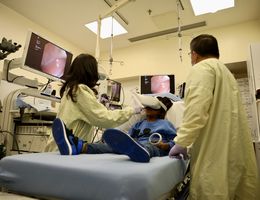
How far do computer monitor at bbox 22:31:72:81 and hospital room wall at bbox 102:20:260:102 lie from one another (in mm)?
1809

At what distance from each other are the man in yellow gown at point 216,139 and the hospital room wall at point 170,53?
2.49m

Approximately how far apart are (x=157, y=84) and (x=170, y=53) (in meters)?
0.83

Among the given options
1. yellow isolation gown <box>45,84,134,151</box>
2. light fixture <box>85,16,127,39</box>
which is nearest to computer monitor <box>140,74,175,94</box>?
light fixture <box>85,16,127,39</box>

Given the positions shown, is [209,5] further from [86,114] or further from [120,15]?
[86,114]

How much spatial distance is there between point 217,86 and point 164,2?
7.74ft

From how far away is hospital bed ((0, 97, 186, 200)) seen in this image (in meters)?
0.72

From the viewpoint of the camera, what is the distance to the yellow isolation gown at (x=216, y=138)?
1.11m

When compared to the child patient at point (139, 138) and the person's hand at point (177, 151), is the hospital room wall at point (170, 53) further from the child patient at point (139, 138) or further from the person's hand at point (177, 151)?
the person's hand at point (177, 151)

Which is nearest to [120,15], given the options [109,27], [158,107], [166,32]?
[109,27]

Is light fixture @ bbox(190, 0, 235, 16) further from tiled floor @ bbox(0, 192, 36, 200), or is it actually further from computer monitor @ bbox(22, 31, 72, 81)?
tiled floor @ bbox(0, 192, 36, 200)

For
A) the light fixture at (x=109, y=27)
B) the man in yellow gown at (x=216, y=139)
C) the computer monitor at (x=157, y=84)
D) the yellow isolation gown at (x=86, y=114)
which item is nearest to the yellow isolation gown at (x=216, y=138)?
the man in yellow gown at (x=216, y=139)

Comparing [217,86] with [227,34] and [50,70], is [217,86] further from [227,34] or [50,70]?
[227,34]

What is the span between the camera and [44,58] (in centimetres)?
253

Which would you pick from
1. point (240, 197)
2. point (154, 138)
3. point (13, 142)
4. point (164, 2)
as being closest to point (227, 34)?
point (164, 2)
